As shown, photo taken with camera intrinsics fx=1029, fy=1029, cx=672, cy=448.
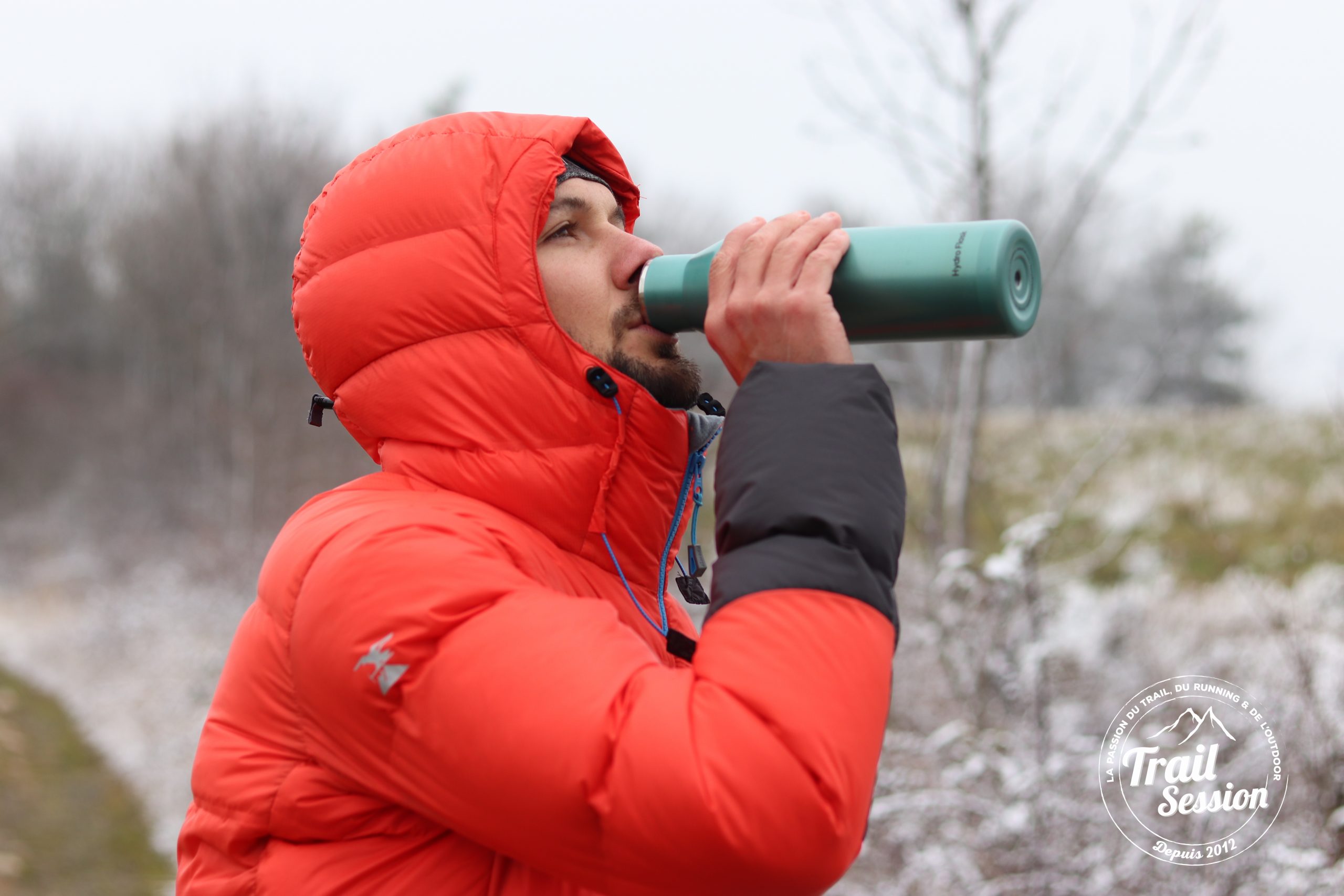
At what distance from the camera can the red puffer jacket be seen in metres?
1.00

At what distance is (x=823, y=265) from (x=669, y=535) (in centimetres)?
49

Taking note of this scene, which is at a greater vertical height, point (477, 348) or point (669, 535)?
point (477, 348)

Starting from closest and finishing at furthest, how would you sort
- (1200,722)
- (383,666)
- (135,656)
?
(383,666) → (1200,722) → (135,656)

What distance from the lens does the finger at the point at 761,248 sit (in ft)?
4.07

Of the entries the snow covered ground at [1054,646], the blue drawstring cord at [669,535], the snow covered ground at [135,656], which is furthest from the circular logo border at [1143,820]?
the snow covered ground at [135,656]

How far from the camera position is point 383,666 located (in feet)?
3.52

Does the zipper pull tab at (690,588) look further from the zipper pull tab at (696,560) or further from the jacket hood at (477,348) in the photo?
the jacket hood at (477,348)

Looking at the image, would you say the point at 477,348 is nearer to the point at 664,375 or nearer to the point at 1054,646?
the point at 664,375

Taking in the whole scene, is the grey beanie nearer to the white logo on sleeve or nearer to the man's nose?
the man's nose

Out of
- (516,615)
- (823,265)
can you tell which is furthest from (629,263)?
(516,615)

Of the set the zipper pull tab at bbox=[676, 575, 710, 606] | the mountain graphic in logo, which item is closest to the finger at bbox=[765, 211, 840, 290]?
the zipper pull tab at bbox=[676, 575, 710, 606]

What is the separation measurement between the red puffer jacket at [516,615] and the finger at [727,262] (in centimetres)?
14

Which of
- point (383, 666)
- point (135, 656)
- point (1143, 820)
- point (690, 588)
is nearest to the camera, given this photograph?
point (383, 666)

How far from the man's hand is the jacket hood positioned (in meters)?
0.20
